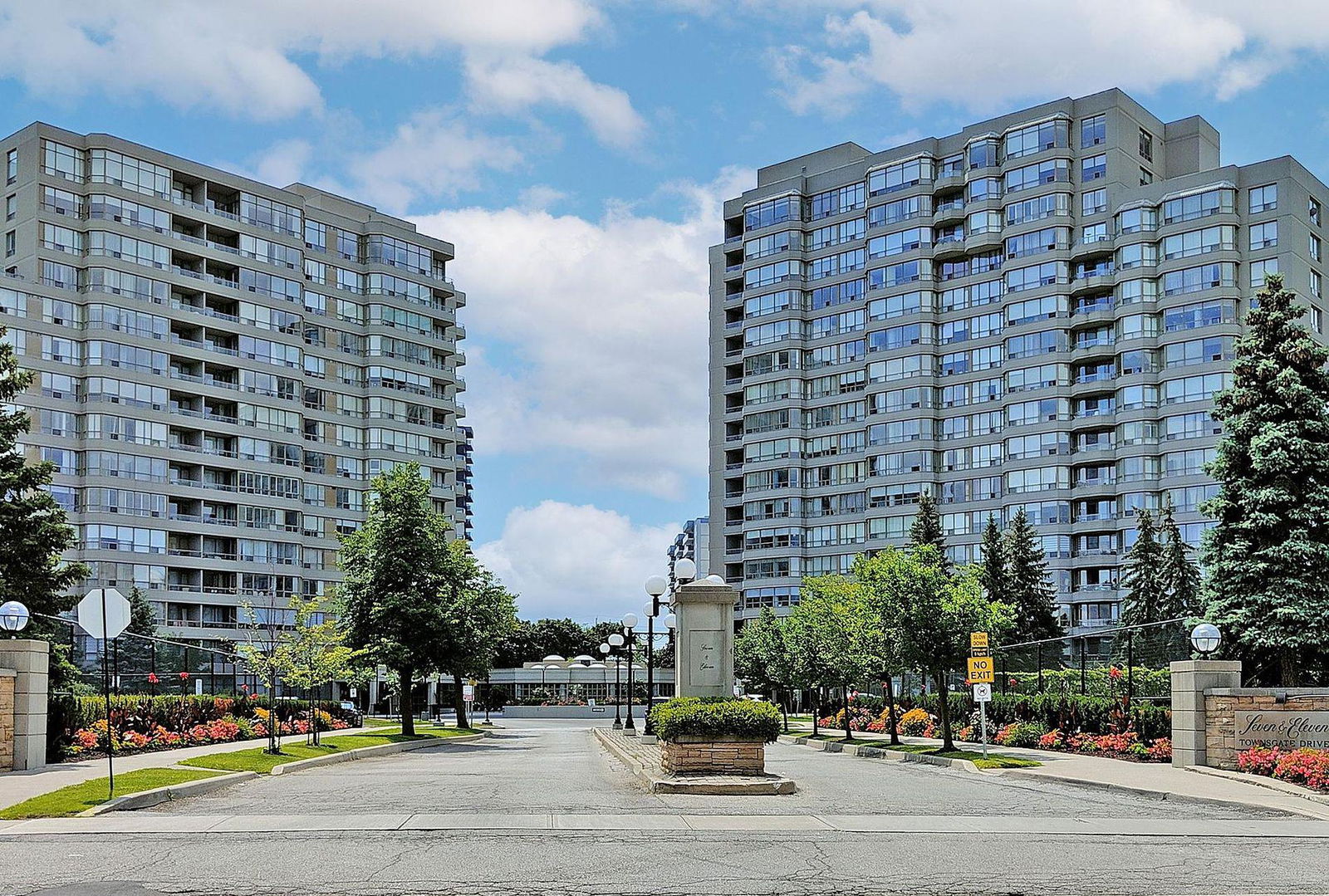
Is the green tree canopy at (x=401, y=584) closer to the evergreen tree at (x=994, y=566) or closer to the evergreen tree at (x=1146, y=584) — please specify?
the evergreen tree at (x=1146, y=584)

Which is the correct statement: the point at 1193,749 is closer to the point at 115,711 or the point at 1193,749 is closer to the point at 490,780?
the point at 490,780

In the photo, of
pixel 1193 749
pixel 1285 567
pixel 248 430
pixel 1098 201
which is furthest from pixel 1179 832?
pixel 248 430

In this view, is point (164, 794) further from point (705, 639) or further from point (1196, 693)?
point (1196, 693)

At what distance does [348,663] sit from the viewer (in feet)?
135

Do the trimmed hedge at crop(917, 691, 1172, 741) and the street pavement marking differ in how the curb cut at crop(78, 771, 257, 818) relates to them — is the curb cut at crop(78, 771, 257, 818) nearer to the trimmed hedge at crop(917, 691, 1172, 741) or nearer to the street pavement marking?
the street pavement marking

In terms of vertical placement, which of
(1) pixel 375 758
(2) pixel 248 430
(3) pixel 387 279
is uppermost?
(3) pixel 387 279

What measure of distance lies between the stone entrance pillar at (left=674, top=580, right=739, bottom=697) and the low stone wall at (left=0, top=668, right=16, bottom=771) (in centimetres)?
1142

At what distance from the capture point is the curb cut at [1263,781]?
20.7 meters

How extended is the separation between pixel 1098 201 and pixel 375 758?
71.6 m

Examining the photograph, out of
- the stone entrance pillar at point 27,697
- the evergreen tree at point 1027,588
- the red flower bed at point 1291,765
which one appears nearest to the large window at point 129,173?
the evergreen tree at point 1027,588

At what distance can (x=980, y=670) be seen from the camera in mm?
32312

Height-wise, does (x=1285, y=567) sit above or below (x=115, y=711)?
above

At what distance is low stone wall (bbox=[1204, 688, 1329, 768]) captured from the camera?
2612 cm

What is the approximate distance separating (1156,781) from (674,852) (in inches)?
509
